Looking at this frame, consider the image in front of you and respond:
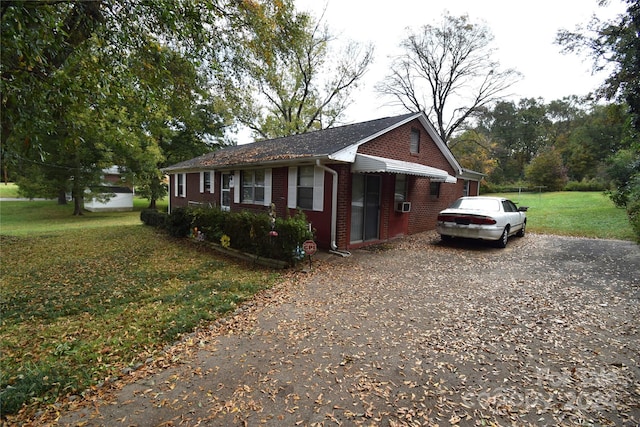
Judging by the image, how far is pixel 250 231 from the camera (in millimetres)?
7641

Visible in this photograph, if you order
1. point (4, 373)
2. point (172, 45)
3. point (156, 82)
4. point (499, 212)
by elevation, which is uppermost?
point (172, 45)

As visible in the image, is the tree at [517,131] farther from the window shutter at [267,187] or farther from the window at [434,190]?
the window shutter at [267,187]

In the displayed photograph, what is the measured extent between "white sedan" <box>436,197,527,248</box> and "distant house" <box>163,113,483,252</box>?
132cm

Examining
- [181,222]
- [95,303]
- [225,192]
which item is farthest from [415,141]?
[95,303]

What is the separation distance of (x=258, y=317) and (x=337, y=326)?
3.91ft

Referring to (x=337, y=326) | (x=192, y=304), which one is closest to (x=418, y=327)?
(x=337, y=326)

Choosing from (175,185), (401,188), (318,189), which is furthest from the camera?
(175,185)

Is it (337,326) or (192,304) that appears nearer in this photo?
(337,326)

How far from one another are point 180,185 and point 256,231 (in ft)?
40.2

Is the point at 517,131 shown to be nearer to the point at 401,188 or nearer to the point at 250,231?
the point at 401,188

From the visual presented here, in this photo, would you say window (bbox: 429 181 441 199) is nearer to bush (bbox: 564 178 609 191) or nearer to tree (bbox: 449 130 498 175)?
tree (bbox: 449 130 498 175)

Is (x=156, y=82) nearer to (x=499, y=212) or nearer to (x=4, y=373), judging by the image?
(x=4, y=373)

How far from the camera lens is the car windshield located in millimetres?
9109

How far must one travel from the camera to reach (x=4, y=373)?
297 cm
